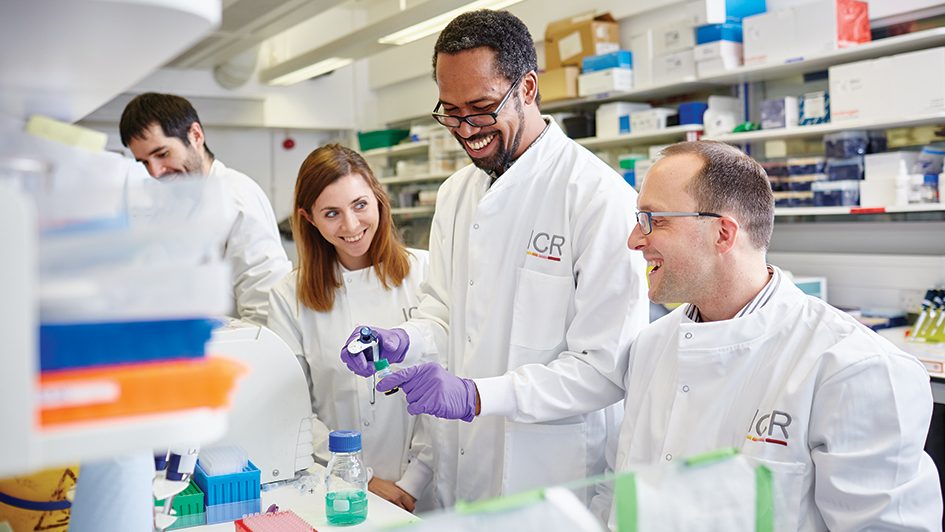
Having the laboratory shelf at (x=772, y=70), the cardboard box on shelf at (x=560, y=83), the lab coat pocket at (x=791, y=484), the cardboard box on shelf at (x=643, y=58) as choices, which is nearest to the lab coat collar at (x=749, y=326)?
the lab coat pocket at (x=791, y=484)

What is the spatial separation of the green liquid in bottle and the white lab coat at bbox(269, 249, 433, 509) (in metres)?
0.51

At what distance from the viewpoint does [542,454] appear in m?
1.75

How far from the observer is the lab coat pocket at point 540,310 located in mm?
1717

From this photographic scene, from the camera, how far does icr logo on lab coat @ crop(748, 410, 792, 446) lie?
4.30ft

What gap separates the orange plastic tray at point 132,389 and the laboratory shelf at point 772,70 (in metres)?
3.65

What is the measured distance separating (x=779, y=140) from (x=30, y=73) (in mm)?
4115

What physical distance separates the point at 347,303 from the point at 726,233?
3.75 ft

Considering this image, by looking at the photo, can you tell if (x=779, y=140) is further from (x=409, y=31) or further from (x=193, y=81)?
(x=193, y=81)

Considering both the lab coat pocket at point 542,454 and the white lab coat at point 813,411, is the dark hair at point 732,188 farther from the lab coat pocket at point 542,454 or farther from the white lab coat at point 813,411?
the lab coat pocket at point 542,454

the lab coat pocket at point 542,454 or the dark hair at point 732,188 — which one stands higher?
the dark hair at point 732,188

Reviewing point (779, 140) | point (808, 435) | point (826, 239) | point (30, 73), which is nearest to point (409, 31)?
point (779, 140)

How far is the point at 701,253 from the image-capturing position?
1507mm

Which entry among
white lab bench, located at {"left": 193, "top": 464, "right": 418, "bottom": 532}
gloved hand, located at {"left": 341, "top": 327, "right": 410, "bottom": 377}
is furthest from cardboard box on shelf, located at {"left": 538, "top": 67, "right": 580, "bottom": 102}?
white lab bench, located at {"left": 193, "top": 464, "right": 418, "bottom": 532}

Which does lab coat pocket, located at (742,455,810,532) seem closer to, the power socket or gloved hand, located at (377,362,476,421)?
gloved hand, located at (377,362,476,421)
